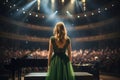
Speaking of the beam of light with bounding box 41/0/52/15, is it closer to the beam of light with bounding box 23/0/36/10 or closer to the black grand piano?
the beam of light with bounding box 23/0/36/10

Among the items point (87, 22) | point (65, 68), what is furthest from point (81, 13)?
point (65, 68)

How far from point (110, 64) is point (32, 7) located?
17442 millimetres

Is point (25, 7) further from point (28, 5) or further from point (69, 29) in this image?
point (69, 29)

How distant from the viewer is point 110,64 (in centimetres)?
1403

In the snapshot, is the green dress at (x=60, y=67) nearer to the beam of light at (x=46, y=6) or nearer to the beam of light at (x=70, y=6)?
the beam of light at (x=70, y=6)

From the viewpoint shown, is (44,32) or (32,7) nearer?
(32,7)

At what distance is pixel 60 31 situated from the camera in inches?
192

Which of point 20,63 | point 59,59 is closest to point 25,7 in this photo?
point 20,63

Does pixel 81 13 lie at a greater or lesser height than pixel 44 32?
greater

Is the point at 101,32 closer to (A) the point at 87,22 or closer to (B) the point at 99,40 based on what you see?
(B) the point at 99,40

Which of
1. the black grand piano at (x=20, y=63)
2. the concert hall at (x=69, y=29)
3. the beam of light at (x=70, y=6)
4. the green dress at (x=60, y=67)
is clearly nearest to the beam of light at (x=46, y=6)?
the concert hall at (x=69, y=29)

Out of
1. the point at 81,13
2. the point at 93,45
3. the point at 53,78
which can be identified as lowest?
the point at 53,78

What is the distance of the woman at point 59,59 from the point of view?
16.6 feet

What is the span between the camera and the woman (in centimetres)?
507
